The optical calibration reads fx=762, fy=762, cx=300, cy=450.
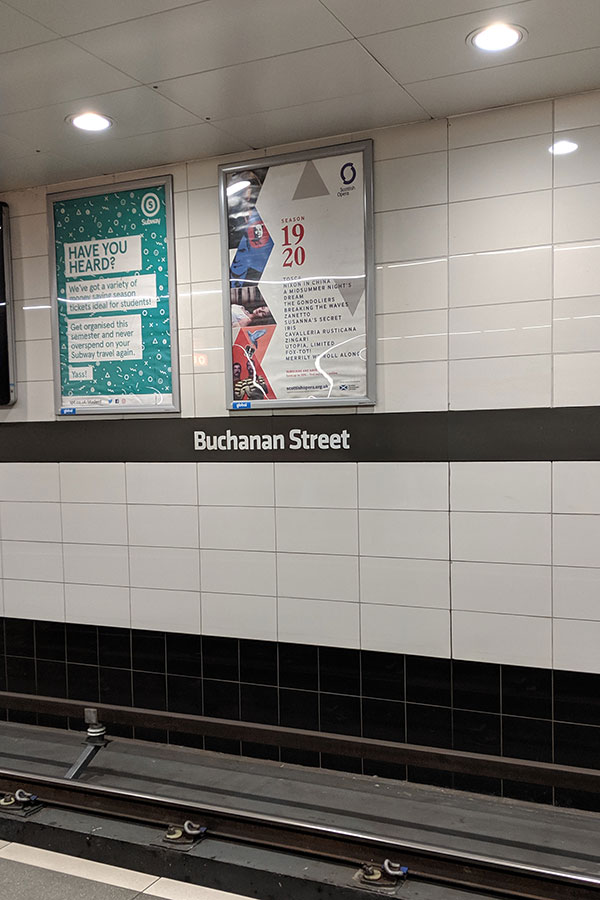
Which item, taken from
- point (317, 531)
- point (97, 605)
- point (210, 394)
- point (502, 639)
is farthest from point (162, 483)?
point (502, 639)

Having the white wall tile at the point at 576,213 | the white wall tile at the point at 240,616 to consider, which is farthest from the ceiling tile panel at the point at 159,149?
the white wall tile at the point at 240,616

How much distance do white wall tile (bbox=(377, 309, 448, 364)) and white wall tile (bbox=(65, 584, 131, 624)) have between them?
2045 millimetres

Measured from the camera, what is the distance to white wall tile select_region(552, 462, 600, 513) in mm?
3412

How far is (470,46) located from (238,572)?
8.85ft

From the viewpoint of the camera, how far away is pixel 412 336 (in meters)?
3.72

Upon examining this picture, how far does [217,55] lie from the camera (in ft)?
9.39

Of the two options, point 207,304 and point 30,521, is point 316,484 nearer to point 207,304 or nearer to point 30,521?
point 207,304

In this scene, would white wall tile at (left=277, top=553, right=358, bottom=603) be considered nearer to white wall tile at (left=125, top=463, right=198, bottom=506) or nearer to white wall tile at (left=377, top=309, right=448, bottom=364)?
white wall tile at (left=125, top=463, right=198, bottom=506)

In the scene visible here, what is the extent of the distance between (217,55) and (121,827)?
323 cm

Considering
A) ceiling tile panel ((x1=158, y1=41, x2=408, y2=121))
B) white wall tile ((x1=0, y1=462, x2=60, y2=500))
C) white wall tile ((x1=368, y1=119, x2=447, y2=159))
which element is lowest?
white wall tile ((x1=0, y1=462, x2=60, y2=500))

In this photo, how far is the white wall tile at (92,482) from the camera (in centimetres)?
439

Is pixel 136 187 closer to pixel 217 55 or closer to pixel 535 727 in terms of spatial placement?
pixel 217 55

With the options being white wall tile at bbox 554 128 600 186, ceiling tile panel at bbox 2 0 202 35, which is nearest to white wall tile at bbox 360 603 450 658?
white wall tile at bbox 554 128 600 186

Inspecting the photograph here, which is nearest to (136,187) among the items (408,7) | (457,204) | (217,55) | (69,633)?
(217,55)
